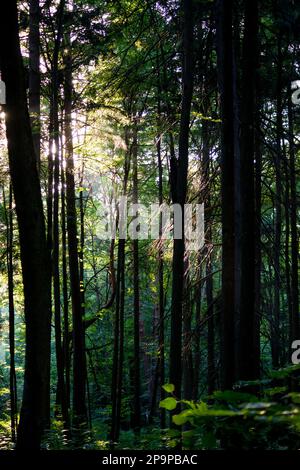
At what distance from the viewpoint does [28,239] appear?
5910 mm

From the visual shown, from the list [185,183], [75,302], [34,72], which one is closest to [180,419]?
[185,183]

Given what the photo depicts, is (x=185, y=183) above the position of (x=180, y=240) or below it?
above

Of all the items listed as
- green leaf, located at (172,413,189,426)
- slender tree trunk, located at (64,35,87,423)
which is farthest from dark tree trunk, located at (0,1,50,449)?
slender tree trunk, located at (64,35,87,423)

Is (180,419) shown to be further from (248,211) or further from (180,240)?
(180,240)

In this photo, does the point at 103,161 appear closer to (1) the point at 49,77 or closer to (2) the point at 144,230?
(1) the point at 49,77

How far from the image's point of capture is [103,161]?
10656 millimetres

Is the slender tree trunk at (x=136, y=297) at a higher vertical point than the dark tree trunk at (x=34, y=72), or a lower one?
lower

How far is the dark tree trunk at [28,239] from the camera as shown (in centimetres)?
561

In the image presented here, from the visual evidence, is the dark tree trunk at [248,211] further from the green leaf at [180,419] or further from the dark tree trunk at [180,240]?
the green leaf at [180,419]

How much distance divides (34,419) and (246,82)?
17.9 feet

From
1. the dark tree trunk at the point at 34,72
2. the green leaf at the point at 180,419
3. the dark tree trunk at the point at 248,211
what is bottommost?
the green leaf at the point at 180,419

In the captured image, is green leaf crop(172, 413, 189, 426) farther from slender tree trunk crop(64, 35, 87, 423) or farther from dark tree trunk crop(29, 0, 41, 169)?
slender tree trunk crop(64, 35, 87, 423)

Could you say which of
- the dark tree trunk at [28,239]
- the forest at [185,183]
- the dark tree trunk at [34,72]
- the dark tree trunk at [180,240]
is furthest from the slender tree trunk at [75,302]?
the dark tree trunk at [28,239]

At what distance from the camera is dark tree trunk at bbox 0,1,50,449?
5.61 metres
